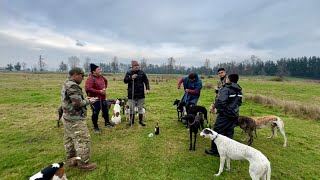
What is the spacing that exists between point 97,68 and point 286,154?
298 inches

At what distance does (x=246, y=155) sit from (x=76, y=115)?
4.43 m

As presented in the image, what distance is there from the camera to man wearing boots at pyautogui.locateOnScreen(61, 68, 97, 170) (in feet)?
17.1

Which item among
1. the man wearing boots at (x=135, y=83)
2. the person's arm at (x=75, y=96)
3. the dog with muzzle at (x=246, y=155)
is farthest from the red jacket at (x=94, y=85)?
the dog with muzzle at (x=246, y=155)

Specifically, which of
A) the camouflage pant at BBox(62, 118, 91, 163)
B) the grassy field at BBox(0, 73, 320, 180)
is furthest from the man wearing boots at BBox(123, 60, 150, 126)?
the camouflage pant at BBox(62, 118, 91, 163)

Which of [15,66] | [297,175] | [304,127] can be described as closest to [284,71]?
[304,127]

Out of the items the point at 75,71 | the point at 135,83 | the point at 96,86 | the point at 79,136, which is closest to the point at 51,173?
the point at 79,136

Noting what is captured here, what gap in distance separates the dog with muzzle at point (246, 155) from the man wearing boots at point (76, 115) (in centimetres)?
339

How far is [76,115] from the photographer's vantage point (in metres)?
5.43

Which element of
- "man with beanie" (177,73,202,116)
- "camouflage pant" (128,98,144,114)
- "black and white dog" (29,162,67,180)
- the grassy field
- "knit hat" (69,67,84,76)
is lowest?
the grassy field

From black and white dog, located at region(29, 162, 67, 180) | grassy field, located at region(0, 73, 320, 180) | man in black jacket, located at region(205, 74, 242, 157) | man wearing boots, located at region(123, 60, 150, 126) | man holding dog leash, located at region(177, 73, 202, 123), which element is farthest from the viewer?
man holding dog leash, located at region(177, 73, 202, 123)

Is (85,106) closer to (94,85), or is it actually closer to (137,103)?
(94,85)

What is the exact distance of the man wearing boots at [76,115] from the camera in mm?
5207

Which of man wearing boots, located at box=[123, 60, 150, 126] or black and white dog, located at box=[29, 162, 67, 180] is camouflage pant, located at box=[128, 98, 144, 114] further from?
black and white dog, located at box=[29, 162, 67, 180]

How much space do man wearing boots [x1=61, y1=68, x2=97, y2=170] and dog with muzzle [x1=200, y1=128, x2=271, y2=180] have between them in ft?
11.1
